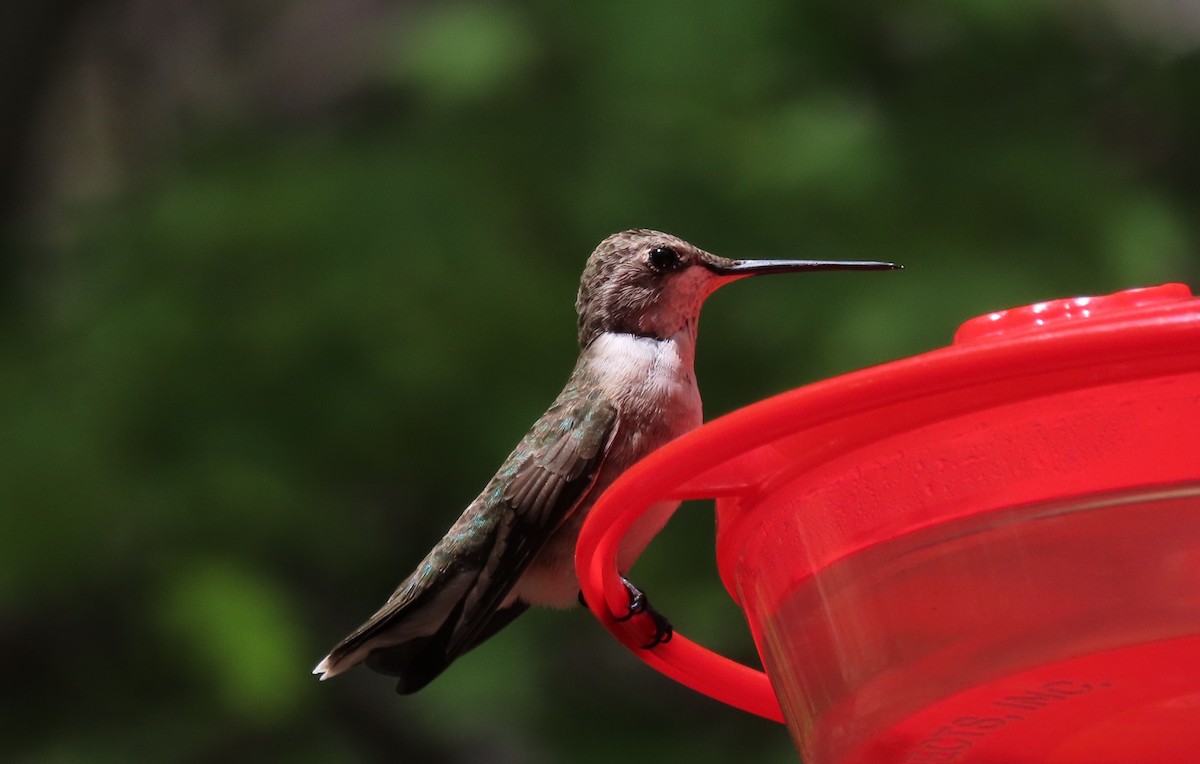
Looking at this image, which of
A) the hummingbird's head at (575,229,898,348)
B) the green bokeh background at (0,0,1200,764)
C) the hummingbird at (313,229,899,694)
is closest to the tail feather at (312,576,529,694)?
the hummingbird at (313,229,899,694)

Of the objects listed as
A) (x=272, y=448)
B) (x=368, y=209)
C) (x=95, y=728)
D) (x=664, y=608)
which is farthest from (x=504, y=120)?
(x=95, y=728)

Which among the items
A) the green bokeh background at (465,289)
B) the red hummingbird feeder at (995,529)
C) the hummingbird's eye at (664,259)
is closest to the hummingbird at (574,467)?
the hummingbird's eye at (664,259)

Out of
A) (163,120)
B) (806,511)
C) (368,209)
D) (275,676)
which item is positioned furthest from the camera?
(163,120)

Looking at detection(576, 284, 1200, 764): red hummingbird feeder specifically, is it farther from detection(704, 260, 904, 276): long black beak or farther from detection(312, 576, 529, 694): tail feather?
detection(312, 576, 529, 694): tail feather

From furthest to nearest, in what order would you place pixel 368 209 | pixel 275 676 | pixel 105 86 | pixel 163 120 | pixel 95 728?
pixel 105 86 < pixel 163 120 < pixel 95 728 < pixel 368 209 < pixel 275 676

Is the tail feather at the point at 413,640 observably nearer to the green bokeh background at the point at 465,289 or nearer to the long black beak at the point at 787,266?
the long black beak at the point at 787,266

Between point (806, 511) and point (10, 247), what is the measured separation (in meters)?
4.98

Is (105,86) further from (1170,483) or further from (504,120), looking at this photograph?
(1170,483)

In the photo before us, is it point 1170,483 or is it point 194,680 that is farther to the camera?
point 194,680

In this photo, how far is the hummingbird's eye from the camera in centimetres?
318

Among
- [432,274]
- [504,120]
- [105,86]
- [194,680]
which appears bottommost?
[194,680]

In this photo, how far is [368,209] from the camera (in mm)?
5320

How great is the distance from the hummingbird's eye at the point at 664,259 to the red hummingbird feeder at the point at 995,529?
1.36 metres

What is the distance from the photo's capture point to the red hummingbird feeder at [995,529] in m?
1.53
